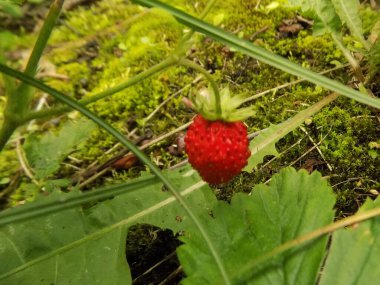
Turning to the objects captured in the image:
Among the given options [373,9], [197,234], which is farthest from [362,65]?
[197,234]

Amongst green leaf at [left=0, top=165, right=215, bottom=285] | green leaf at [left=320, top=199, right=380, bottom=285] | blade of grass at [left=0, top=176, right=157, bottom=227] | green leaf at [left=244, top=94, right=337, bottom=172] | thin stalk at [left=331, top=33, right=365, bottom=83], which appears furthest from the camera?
thin stalk at [left=331, top=33, right=365, bottom=83]

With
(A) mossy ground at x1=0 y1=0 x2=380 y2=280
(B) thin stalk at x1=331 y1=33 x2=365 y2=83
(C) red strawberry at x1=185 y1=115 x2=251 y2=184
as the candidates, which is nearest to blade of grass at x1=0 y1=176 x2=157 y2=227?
(C) red strawberry at x1=185 y1=115 x2=251 y2=184

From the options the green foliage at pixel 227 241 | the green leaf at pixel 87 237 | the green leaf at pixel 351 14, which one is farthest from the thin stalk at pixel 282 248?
the green leaf at pixel 351 14

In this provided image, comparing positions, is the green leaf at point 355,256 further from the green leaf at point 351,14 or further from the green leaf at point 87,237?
the green leaf at point 351,14

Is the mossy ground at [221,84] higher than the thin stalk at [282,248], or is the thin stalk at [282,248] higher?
the mossy ground at [221,84]

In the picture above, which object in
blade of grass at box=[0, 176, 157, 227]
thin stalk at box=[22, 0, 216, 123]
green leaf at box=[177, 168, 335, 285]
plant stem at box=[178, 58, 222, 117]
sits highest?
thin stalk at box=[22, 0, 216, 123]

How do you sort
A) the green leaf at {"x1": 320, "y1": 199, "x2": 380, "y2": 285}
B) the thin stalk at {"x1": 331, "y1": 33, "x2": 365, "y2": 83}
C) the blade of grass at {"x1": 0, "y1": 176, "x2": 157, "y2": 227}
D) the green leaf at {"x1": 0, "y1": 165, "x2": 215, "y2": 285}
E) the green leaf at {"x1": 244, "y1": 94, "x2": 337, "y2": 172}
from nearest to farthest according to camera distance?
the blade of grass at {"x1": 0, "y1": 176, "x2": 157, "y2": 227} < the green leaf at {"x1": 320, "y1": 199, "x2": 380, "y2": 285} < the green leaf at {"x1": 0, "y1": 165, "x2": 215, "y2": 285} < the green leaf at {"x1": 244, "y1": 94, "x2": 337, "y2": 172} < the thin stalk at {"x1": 331, "y1": 33, "x2": 365, "y2": 83}

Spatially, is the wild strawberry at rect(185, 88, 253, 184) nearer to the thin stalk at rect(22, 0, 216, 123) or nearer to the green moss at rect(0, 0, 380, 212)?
the thin stalk at rect(22, 0, 216, 123)
